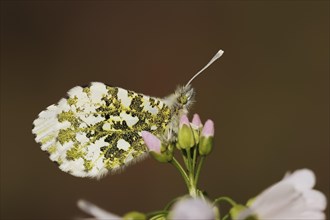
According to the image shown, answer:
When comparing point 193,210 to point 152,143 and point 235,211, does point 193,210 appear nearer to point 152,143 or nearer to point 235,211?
point 235,211

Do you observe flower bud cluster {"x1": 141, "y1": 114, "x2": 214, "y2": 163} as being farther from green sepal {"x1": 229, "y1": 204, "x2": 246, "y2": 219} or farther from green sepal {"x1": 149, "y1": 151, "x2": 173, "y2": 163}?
green sepal {"x1": 229, "y1": 204, "x2": 246, "y2": 219}

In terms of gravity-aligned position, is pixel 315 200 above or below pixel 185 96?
below

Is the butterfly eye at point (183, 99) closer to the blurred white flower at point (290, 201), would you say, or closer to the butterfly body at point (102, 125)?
the butterfly body at point (102, 125)

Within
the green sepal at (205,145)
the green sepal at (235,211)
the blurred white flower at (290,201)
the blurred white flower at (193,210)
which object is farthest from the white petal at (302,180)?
the green sepal at (205,145)

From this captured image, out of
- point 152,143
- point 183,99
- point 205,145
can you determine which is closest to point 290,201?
point 205,145

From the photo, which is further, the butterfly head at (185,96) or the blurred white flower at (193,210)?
the butterfly head at (185,96)

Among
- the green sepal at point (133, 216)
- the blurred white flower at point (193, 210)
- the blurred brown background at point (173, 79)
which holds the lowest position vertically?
the blurred white flower at point (193, 210)

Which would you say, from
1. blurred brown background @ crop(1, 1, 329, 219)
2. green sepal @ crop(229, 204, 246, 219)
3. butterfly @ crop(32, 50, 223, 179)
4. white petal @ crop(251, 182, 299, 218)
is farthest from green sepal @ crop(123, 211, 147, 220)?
blurred brown background @ crop(1, 1, 329, 219)
